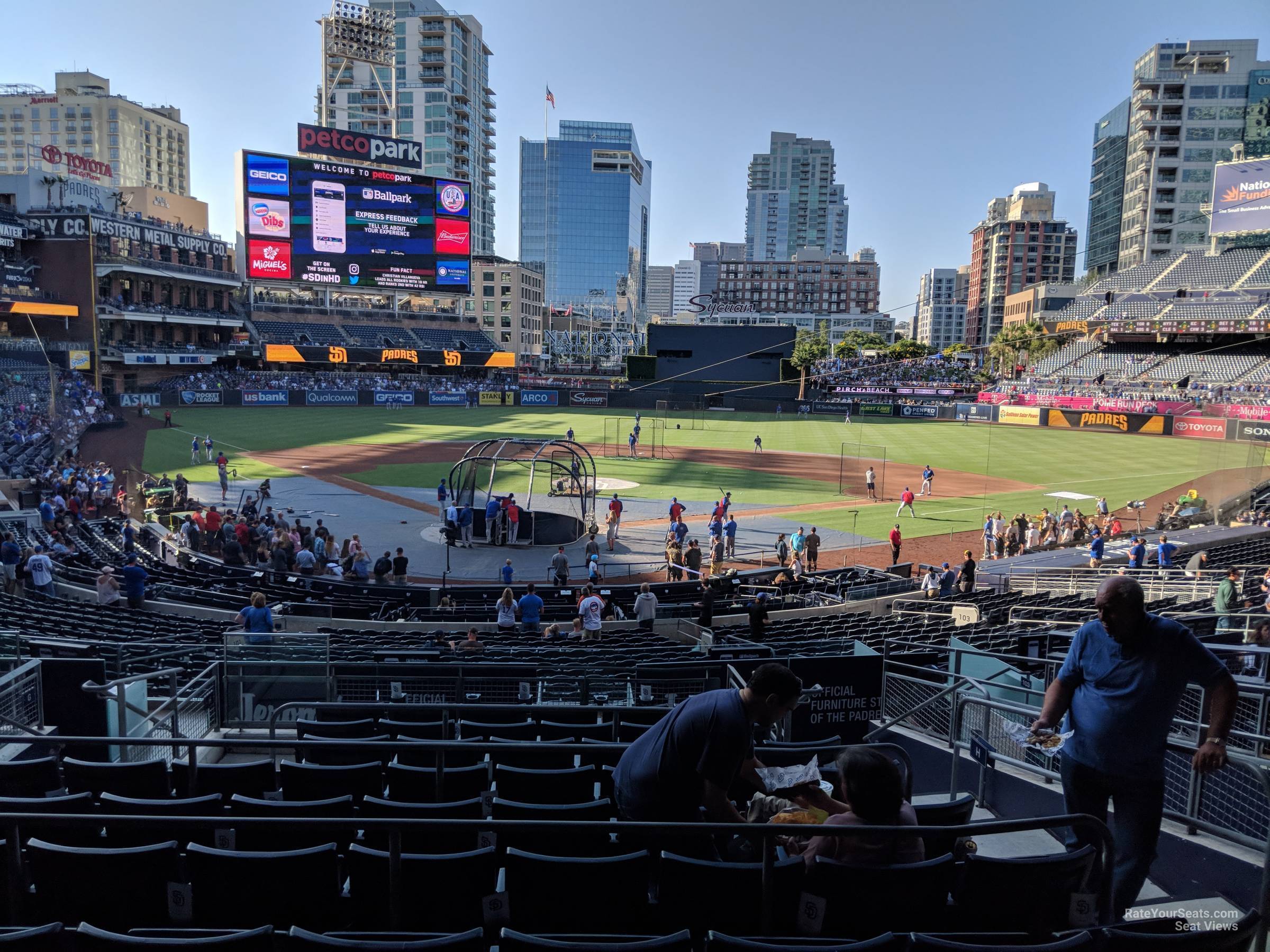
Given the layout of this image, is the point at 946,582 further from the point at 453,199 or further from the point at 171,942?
the point at 453,199

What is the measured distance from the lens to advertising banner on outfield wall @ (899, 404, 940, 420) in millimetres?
69938

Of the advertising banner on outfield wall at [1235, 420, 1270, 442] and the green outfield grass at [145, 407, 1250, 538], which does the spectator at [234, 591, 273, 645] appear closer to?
the green outfield grass at [145, 407, 1250, 538]

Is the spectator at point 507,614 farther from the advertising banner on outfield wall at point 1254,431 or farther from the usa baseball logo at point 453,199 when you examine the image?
the usa baseball logo at point 453,199

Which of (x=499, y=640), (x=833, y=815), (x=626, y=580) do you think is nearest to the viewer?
(x=833, y=815)

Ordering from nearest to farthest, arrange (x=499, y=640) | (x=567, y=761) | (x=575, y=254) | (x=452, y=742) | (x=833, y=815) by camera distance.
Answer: (x=833, y=815), (x=452, y=742), (x=567, y=761), (x=499, y=640), (x=575, y=254)

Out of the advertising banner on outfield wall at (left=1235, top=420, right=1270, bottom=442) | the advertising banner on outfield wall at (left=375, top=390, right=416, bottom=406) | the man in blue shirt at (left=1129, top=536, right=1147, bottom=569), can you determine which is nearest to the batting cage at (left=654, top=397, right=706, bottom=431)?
the advertising banner on outfield wall at (left=375, top=390, right=416, bottom=406)

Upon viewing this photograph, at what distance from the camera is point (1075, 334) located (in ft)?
262

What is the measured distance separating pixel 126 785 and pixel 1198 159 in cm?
11431

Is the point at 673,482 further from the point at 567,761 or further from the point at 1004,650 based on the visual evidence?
the point at 567,761

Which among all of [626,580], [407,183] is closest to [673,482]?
[626,580]

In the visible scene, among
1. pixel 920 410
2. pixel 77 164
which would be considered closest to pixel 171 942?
pixel 920 410

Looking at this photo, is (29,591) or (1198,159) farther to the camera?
(1198,159)

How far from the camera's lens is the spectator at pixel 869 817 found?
361 cm

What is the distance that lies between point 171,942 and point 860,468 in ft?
137
